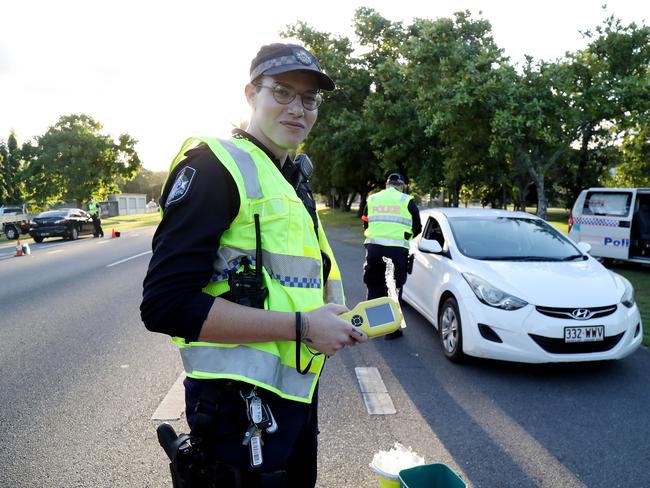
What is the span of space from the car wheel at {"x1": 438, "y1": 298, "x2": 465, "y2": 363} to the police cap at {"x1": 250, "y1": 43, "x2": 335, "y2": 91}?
3.88 metres

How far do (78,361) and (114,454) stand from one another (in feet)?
7.24

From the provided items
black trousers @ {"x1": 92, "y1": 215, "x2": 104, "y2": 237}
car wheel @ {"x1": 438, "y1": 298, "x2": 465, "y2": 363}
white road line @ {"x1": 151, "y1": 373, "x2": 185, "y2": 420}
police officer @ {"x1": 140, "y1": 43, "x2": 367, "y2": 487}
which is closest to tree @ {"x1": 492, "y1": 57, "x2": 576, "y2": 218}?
car wheel @ {"x1": 438, "y1": 298, "x2": 465, "y2": 363}

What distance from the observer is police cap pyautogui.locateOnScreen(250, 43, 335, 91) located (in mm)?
1517

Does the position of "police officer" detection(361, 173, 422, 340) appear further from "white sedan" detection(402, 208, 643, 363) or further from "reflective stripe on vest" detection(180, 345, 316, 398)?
"reflective stripe on vest" detection(180, 345, 316, 398)

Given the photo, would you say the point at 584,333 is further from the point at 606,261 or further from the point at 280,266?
the point at 606,261

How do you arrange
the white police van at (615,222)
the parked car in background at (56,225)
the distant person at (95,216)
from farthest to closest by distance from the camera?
the distant person at (95,216), the parked car in background at (56,225), the white police van at (615,222)

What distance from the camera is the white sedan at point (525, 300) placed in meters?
4.45

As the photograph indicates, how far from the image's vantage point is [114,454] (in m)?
3.17

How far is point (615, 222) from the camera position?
11477mm

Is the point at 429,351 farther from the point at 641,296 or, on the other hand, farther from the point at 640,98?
the point at 640,98

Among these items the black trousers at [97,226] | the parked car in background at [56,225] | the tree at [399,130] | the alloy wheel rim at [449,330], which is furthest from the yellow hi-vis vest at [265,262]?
the black trousers at [97,226]

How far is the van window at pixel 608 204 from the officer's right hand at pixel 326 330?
12.2m

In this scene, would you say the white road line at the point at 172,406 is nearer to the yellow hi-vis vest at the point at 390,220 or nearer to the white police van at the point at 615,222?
the yellow hi-vis vest at the point at 390,220

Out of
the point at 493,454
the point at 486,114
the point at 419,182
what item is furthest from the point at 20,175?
the point at 493,454
